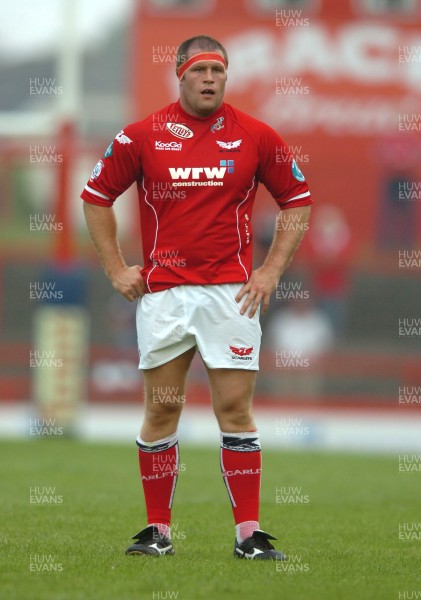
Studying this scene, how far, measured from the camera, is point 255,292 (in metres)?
5.46

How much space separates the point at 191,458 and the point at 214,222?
5943mm

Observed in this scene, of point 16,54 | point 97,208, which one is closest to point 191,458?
point 97,208

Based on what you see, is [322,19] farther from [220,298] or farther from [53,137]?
[220,298]

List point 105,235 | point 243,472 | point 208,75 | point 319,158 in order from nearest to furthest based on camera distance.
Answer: point 208,75, point 243,472, point 105,235, point 319,158

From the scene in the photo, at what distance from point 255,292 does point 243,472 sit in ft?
2.51

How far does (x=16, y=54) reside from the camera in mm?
27703

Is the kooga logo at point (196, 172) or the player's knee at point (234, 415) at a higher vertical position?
the kooga logo at point (196, 172)

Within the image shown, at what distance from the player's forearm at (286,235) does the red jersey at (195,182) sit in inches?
5.3

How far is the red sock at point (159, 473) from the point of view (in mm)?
5582

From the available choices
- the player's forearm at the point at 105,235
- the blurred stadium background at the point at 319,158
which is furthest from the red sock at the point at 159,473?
the blurred stadium background at the point at 319,158

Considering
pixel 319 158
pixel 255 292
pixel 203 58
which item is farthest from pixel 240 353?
pixel 319 158

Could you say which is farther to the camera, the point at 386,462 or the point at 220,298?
the point at 386,462

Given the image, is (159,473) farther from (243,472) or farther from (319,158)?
(319,158)

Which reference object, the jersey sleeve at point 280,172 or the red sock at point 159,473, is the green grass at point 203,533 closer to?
the red sock at point 159,473
